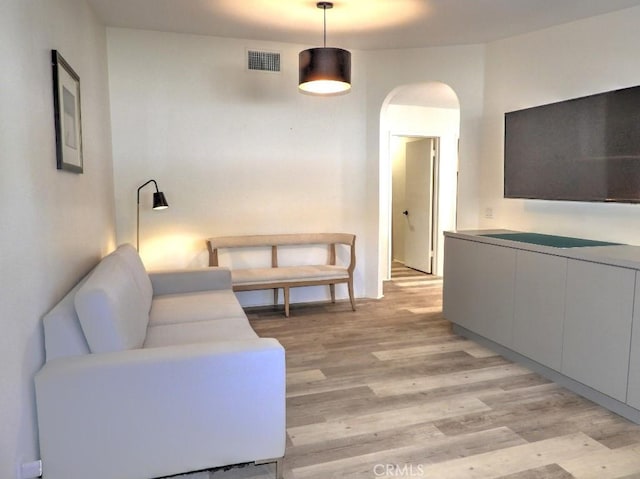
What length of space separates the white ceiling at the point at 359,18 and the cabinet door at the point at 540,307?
1866mm

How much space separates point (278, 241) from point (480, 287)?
2.05 meters

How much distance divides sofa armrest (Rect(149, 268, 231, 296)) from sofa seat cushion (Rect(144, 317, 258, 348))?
88cm

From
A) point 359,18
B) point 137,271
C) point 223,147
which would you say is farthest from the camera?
point 223,147

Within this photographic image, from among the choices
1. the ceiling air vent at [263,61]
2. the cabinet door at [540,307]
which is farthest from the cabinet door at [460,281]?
the ceiling air vent at [263,61]

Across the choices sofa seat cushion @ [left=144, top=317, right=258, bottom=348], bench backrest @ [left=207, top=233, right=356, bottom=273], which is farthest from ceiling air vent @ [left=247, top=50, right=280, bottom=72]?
sofa seat cushion @ [left=144, top=317, right=258, bottom=348]

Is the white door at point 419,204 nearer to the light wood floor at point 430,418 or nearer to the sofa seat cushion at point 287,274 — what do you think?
the sofa seat cushion at point 287,274

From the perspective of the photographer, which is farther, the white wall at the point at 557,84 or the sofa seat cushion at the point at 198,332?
the white wall at the point at 557,84

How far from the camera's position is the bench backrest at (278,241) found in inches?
180

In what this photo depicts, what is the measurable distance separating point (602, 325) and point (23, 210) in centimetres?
297

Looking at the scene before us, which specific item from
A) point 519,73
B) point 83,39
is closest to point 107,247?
point 83,39

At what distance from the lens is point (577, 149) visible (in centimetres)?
336

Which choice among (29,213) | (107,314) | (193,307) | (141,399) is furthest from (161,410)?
(193,307)

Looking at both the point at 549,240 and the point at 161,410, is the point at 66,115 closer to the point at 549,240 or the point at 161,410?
the point at 161,410

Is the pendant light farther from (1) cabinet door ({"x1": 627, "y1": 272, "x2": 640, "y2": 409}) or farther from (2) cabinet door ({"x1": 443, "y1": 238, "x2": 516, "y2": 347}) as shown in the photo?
(1) cabinet door ({"x1": 627, "y1": 272, "x2": 640, "y2": 409})
